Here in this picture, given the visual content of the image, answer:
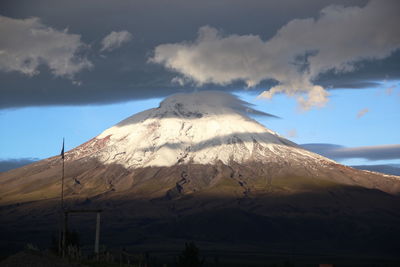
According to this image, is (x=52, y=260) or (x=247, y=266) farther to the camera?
(x=247, y=266)

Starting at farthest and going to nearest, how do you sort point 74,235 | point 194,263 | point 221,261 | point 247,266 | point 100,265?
1. point 221,261
2. point 247,266
3. point 74,235
4. point 194,263
5. point 100,265

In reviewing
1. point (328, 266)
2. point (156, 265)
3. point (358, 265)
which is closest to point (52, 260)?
point (328, 266)

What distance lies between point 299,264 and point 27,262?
145374mm

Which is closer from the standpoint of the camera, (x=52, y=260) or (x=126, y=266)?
(x=52, y=260)

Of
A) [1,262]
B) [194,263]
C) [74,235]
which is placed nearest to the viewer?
[1,262]

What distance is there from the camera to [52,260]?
56500mm

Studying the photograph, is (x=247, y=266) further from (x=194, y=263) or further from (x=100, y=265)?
(x=100, y=265)

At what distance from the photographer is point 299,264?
191125mm

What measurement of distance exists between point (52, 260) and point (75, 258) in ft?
23.0

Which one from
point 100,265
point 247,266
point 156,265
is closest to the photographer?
point 100,265

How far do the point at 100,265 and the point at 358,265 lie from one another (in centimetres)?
14979

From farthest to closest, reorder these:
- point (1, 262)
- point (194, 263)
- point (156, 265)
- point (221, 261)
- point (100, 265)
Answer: point (221, 261) < point (156, 265) < point (194, 263) < point (100, 265) < point (1, 262)

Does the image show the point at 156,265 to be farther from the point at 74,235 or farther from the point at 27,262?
the point at 27,262

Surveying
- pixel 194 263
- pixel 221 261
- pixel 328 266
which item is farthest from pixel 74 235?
pixel 221 261
